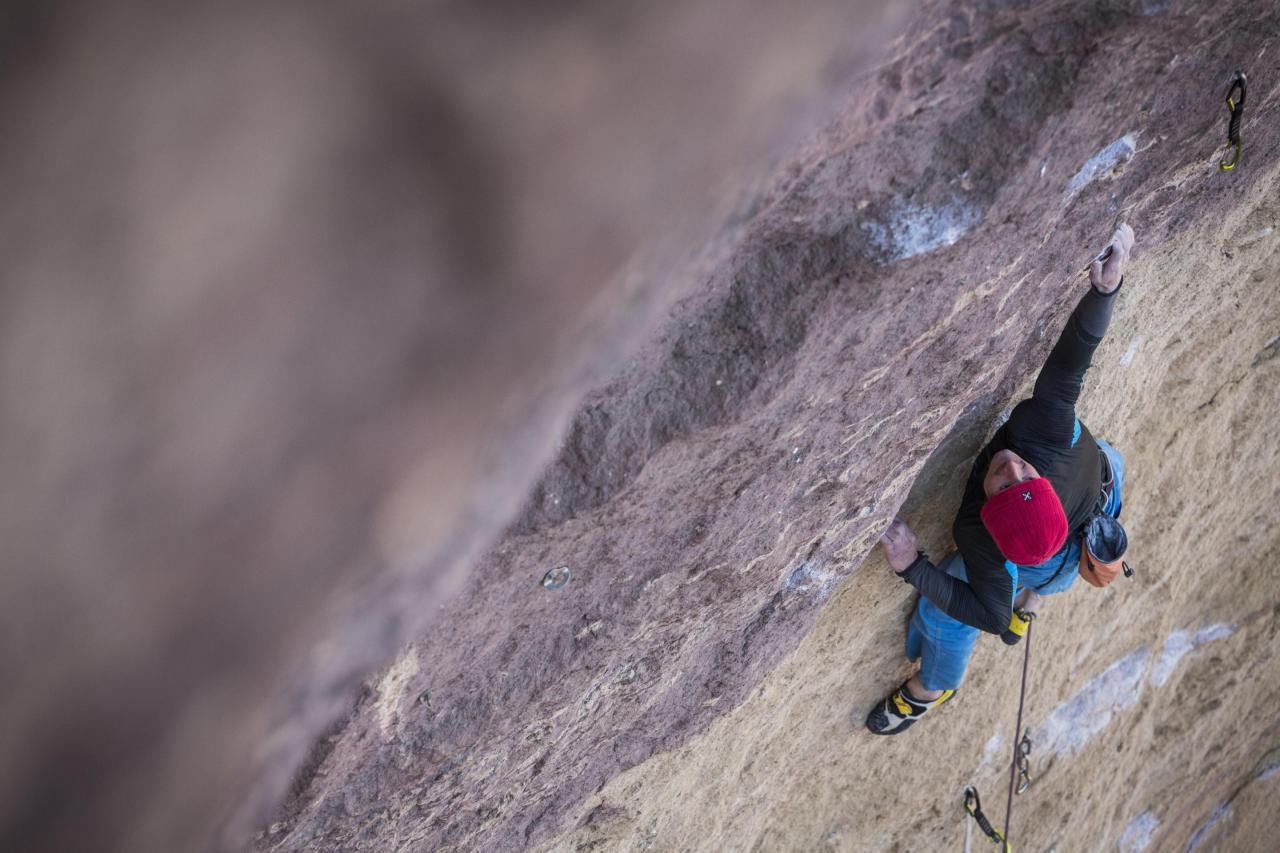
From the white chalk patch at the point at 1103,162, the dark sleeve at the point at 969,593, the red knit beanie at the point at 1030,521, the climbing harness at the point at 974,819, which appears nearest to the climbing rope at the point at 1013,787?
the climbing harness at the point at 974,819

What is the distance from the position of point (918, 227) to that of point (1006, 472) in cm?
82

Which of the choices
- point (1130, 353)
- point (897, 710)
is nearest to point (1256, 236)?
point (1130, 353)

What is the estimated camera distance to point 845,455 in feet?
4.64

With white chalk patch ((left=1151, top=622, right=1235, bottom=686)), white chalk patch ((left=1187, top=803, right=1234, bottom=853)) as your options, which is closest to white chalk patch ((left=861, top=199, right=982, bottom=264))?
white chalk patch ((left=1151, top=622, right=1235, bottom=686))

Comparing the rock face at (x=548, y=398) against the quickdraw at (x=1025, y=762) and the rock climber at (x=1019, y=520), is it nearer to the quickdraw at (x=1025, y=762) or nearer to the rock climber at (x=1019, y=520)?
the rock climber at (x=1019, y=520)

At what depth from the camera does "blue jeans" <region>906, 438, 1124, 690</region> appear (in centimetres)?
193

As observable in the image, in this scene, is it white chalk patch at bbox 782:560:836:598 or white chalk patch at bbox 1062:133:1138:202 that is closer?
white chalk patch at bbox 1062:133:1138:202

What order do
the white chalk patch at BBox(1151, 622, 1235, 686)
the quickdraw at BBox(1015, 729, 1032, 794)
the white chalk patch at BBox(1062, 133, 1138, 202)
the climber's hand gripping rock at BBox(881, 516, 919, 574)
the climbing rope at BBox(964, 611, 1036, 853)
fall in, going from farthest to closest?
1. the white chalk patch at BBox(1151, 622, 1235, 686)
2. the quickdraw at BBox(1015, 729, 1032, 794)
3. the climbing rope at BBox(964, 611, 1036, 853)
4. the climber's hand gripping rock at BBox(881, 516, 919, 574)
5. the white chalk patch at BBox(1062, 133, 1138, 202)

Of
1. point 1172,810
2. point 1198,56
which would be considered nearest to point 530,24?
point 1198,56

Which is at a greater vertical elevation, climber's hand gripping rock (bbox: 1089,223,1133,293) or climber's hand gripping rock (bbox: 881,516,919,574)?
climber's hand gripping rock (bbox: 1089,223,1133,293)

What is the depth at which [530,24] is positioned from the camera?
52cm

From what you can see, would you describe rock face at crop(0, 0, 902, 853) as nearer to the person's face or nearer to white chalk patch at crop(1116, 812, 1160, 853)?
the person's face

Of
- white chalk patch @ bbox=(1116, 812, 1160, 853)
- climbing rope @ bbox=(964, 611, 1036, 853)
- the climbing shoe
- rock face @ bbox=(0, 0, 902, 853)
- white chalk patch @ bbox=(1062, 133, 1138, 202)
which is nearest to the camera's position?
rock face @ bbox=(0, 0, 902, 853)

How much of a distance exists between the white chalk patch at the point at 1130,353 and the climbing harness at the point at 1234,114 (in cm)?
46
